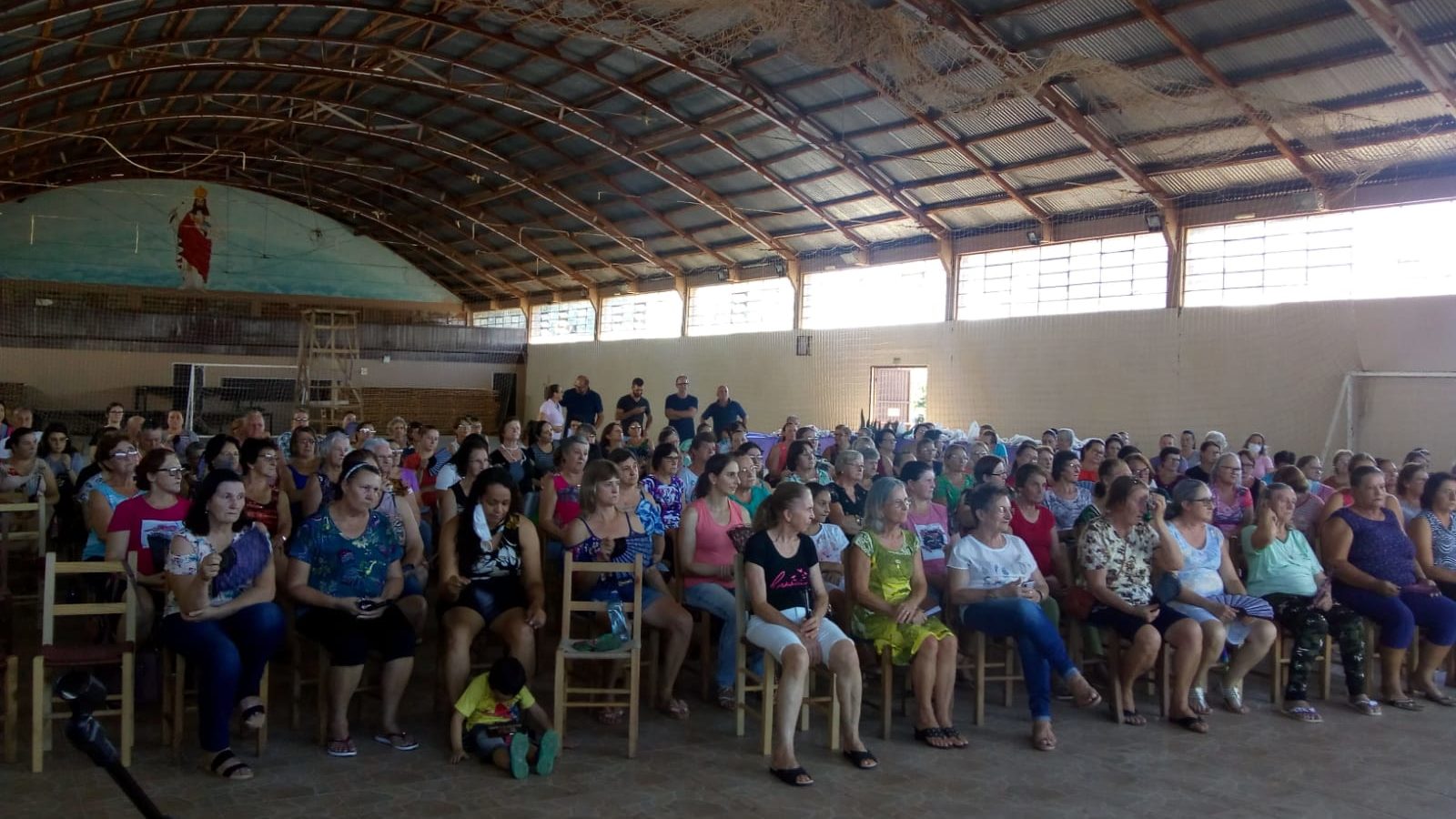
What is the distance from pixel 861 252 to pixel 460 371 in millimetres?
10136

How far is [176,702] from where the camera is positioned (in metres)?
3.89

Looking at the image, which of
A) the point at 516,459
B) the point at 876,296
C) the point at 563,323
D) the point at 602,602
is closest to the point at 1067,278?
the point at 876,296

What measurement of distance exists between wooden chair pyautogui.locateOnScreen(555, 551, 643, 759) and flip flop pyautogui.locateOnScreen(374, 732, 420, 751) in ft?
1.84

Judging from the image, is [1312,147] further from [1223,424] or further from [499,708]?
[499,708]

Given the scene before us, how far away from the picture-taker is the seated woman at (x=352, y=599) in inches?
162

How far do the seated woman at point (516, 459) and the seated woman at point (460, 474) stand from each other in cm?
48

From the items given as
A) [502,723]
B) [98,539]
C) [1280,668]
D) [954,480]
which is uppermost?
[954,480]

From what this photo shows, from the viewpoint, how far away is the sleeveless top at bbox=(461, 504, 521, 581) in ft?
14.8

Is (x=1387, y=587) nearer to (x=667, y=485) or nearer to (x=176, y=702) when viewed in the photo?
(x=667, y=485)

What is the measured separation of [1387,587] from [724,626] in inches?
129

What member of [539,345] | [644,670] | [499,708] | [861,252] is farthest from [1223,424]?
[539,345]

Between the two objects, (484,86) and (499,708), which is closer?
(499,708)

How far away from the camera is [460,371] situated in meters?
23.7

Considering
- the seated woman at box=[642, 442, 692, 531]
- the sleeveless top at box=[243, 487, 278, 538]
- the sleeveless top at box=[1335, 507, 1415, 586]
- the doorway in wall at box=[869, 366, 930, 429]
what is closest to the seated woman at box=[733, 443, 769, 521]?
the seated woman at box=[642, 442, 692, 531]
